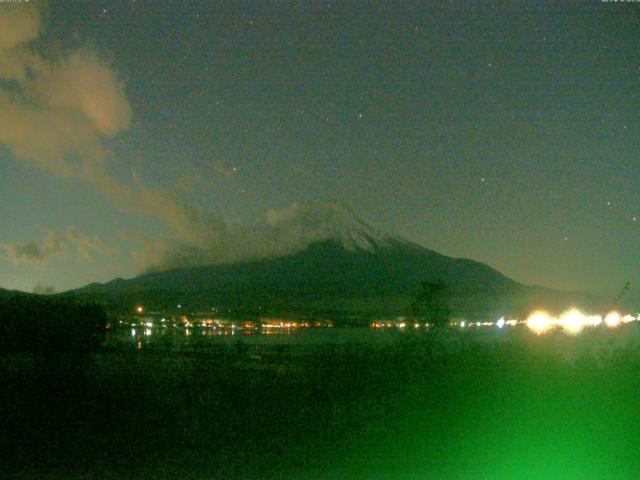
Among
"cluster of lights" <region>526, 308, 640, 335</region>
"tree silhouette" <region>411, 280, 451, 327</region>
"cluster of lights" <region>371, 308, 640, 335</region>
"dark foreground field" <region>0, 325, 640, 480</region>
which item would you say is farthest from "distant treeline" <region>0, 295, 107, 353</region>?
"cluster of lights" <region>526, 308, 640, 335</region>

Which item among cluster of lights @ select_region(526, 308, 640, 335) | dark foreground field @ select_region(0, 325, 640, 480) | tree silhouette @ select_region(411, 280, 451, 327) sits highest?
tree silhouette @ select_region(411, 280, 451, 327)

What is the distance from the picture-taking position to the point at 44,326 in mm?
19125

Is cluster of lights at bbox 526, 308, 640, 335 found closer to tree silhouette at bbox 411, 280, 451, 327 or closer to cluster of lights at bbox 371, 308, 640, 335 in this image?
cluster of lights at bbox 371, 308, 640, 335

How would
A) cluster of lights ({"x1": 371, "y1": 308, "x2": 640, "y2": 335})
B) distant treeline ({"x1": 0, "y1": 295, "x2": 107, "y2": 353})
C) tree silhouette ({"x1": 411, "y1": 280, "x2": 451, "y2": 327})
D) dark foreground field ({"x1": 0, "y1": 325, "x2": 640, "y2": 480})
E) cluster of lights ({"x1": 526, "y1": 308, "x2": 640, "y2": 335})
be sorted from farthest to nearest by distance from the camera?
cluster of lights ({"x1": 526, "y1": 308, "x2": 640, "y2": 335})
cluster of lights ({"x1": 371, "y1": 308, "x2": 640, "y2": 335})
tree silhouette ({"x1": 411, "y1": 280, "x2": 451, "y2": 327})
distant treeline ({"x1": 0, "y1": 295, "x2": 107, "y2": 353})
dark foreground field ({"x1": 0, "y1": 325, "x2": 640, "y2": 480})

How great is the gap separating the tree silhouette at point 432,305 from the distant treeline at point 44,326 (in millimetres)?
10964

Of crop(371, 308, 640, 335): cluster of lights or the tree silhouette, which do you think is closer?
the tree silhouette

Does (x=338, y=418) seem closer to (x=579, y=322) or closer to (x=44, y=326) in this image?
(x=44, y=326)

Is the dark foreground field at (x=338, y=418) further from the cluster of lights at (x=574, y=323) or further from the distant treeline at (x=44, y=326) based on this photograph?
the cluster of lights at (x=574, y=323)

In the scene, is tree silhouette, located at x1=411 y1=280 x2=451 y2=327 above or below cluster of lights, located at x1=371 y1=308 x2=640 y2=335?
above

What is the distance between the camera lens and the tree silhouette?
26.1m

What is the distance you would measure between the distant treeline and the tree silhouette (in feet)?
36.0

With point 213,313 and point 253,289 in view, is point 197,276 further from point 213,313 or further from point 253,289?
point 213,313

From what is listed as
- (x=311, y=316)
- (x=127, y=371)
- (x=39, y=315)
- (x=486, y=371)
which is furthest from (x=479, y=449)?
(x=311, y=316)

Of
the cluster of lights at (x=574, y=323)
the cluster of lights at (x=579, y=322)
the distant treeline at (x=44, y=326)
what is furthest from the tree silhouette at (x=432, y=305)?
the distant treeline at (x=44, y=326)
